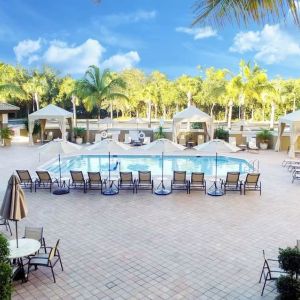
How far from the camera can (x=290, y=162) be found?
61.7 ft

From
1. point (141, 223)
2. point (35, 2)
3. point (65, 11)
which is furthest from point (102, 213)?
point (65, 11)

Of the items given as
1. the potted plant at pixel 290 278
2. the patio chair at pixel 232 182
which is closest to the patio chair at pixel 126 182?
the patio chair at pixel 232 182

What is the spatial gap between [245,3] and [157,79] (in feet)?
170

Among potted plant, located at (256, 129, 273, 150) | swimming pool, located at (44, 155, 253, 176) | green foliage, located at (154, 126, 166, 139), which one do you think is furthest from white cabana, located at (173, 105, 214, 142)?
potted plant, located at (256, 129, 273, 150)

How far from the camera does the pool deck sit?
22.8 ft

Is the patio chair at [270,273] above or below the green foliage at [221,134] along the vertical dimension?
below

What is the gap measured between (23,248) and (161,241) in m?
3.39

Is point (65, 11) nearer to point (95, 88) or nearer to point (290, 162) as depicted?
point (95, 88)

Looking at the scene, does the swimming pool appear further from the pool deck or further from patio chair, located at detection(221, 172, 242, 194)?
the pool deck

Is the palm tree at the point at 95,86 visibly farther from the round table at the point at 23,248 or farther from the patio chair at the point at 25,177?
the round table at the point at 23,248

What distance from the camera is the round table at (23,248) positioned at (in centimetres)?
710

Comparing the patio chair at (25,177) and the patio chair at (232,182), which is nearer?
the patio chair at (232,182)

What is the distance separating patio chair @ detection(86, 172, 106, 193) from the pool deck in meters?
0.43

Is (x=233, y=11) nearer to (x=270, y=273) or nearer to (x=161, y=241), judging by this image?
(x=270, y=273)
